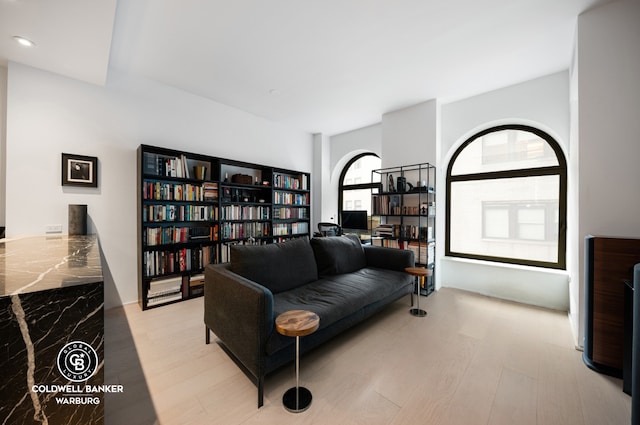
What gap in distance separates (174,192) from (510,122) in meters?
4.79

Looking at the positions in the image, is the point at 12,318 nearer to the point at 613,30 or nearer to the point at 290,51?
the point at 290,51

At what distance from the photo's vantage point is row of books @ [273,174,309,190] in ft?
15.1

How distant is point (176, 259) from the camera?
3.30m

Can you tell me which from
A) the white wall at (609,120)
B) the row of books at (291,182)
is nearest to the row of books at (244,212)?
the row of books at (291,182)

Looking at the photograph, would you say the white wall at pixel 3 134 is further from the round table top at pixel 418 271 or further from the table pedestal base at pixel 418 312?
the table pedestal base at pixel 418 312

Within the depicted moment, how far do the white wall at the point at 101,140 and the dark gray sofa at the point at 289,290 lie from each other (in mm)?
1825

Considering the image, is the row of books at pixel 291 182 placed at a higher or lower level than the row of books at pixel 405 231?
higher

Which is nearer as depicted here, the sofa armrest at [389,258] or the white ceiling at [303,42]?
the white ceiling at [303,42]

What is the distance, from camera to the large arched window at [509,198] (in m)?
3.28

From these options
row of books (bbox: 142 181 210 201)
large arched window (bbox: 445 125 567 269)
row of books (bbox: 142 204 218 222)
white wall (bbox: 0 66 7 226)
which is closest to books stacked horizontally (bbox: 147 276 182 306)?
row of books (bbox: 142 204 218 222)

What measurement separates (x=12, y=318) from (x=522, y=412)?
8.36ft

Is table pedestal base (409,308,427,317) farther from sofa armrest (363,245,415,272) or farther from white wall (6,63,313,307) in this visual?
white wall (6,63,313,307)

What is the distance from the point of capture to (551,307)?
309 cm

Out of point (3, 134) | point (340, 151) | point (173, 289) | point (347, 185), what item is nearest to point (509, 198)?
point (347, 185)
